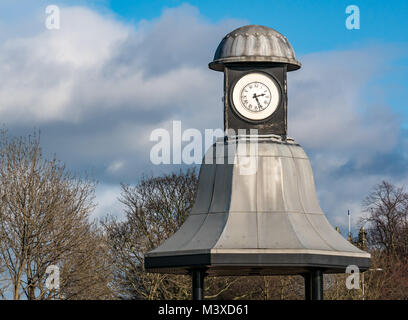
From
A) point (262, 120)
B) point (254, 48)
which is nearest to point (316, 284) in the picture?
point (262, 120)

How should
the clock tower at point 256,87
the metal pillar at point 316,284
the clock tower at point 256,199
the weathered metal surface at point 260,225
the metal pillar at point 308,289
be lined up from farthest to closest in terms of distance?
the clock tower at point 256,87, the metal pillar at point 308,289, the metal pillar at point 316,284, the clock tower at point 256,199, the weathered metal surface at point 260,225

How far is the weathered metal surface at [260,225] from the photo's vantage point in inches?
1253

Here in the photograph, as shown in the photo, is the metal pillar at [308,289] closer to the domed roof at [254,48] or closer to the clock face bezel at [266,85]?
the clock face bezel at [266,85]

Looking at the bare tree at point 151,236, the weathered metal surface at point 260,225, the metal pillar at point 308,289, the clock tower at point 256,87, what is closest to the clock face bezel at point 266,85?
the clock tower at point 256,87

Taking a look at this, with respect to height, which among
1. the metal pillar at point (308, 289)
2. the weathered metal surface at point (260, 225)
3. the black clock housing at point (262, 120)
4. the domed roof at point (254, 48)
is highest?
the domed roof at point (254, 48)

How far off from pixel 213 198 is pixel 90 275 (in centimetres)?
1482

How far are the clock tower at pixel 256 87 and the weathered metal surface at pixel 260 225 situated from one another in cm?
64

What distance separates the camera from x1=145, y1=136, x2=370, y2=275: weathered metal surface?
31828mm

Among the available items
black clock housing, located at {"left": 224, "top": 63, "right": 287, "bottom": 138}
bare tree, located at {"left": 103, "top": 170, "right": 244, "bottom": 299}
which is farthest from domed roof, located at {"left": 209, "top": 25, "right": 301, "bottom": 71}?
bare tree, located at {"left": 103, "top": 170, "right": 244, "bottom": 299}

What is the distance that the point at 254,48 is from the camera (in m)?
34.3

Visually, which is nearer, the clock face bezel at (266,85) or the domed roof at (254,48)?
the domed roof at (254,48)

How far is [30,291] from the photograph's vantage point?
4375 centimetres

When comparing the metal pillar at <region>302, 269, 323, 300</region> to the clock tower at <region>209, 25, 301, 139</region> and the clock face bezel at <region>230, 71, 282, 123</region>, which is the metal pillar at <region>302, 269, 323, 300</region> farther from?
the clock face bezel at <region>230, 71, 282, 123</region>
